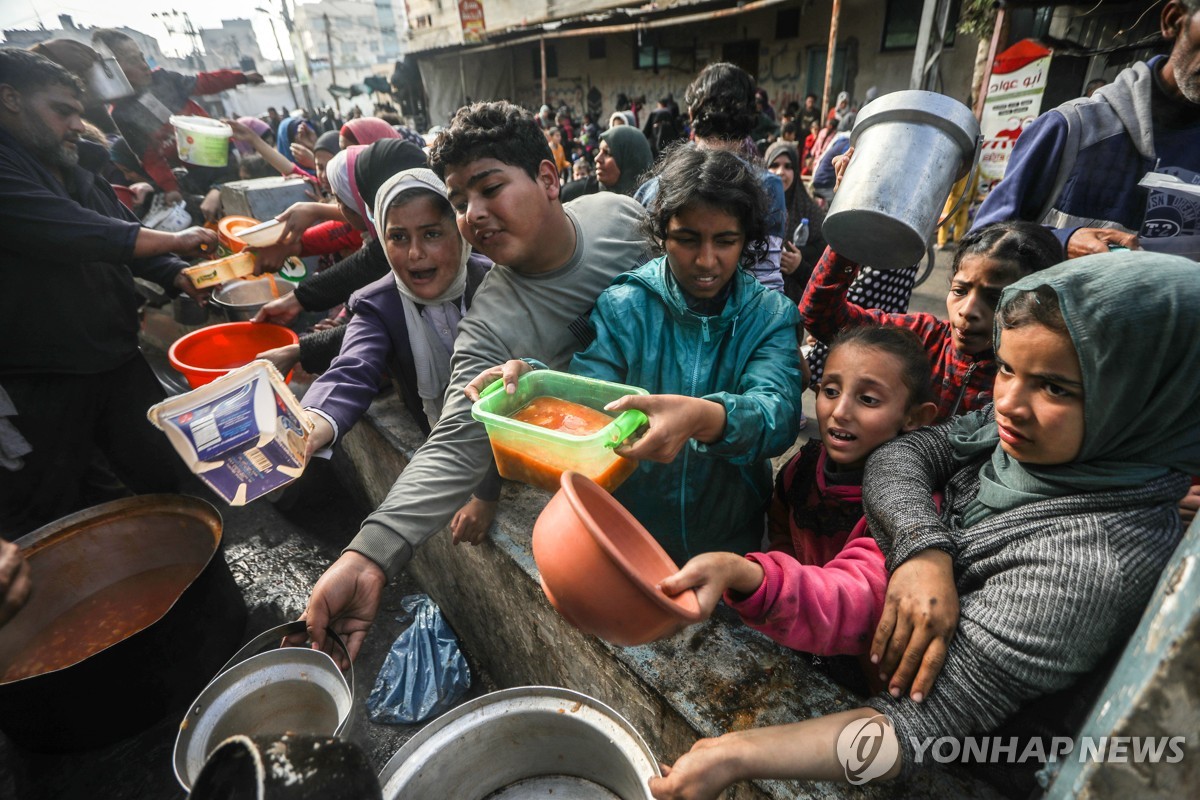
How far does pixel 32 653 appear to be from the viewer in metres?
2.30

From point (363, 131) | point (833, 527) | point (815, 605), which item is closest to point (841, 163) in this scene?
point (833, 527)

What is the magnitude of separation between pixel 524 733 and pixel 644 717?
0.37 metres

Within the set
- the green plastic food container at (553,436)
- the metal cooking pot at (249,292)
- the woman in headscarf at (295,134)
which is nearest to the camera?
the green plastic food container at (553,436)

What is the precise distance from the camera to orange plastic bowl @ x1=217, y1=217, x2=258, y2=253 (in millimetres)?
3590

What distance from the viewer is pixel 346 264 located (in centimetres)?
306

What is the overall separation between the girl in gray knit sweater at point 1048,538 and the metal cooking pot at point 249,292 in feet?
13.3

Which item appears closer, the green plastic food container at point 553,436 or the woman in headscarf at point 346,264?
the green plastic food container at point 553,436

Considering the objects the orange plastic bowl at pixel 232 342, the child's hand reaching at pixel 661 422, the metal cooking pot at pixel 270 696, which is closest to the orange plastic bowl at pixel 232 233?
the orange plastic bowl at pixel 232 342

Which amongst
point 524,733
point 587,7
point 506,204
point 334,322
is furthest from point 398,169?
point 587,7

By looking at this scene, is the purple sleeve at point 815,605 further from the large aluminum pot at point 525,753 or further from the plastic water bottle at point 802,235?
the plastic water bottle at point 802,235

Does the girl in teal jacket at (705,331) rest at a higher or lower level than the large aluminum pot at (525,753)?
higher

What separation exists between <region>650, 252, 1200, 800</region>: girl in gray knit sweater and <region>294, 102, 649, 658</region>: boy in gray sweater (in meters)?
0.95

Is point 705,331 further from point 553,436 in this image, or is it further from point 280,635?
point 280,635

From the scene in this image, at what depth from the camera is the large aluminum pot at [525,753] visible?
115 cm
